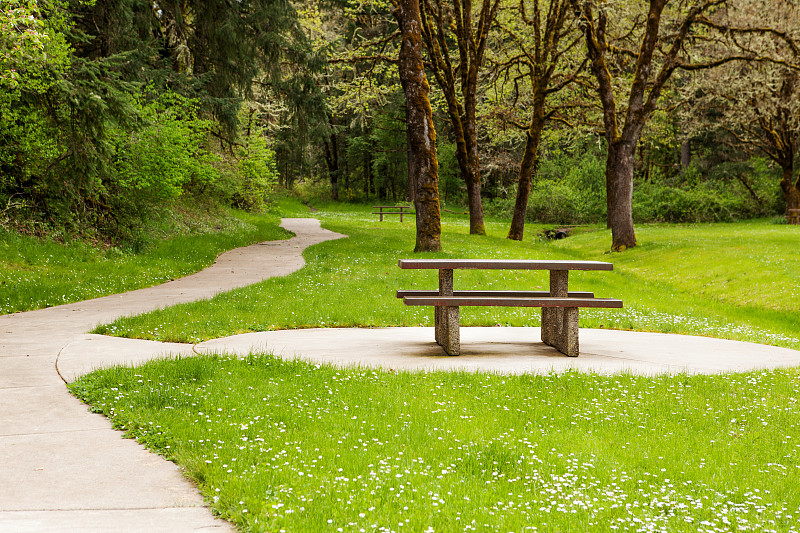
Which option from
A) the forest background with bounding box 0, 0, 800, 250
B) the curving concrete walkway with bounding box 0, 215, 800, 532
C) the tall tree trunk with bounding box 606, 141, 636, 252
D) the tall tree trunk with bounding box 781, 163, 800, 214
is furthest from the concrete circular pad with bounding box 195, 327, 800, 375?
the tall tree trunk with bounding box 781, 163, 800, 214


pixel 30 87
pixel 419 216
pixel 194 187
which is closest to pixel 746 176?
pixel 419 216

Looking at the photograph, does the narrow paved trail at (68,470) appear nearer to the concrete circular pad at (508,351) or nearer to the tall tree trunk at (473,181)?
the concrete circular pad at (508,351)

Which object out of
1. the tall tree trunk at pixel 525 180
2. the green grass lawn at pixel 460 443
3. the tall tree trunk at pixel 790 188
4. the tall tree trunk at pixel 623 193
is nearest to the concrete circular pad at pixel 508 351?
the green grass lawn at pixel 460 443

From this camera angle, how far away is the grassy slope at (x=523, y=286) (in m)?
10.4

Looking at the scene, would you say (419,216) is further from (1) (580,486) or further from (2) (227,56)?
(1) (580,486)

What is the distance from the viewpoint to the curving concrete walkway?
3.79 metres

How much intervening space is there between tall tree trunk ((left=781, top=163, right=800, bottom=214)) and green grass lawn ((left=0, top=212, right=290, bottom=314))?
33009 mm

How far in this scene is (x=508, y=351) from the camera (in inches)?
333

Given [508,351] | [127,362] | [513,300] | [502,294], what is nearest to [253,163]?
[502,294]

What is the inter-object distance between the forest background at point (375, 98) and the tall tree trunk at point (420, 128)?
507 millimetres

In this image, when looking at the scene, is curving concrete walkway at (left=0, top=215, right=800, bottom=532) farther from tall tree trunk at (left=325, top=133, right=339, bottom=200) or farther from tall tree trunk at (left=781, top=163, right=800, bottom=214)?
Answer: tall tree trunk at (left=325, top=133, right=339, bottom=200)

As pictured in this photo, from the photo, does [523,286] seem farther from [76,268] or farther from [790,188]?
[790,188]

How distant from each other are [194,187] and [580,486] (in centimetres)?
2583

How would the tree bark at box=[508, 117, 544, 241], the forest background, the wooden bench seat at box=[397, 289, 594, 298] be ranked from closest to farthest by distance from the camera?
the wooden bench seat at box=[397, 289, 594, 298]
the forest background
the tree bark at box=[508, 117, 544, 241]
